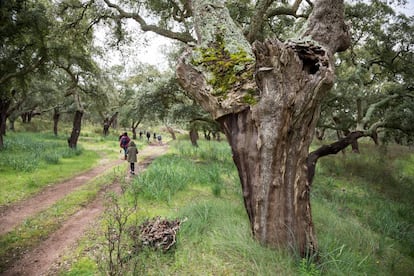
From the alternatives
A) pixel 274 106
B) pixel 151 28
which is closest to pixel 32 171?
pixel 151 28

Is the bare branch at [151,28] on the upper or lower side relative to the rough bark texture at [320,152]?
upper

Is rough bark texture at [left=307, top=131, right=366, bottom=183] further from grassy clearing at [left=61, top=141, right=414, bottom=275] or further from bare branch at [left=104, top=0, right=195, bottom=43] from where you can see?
bare branch at [left=104, top=0, right=195, bottom=43]

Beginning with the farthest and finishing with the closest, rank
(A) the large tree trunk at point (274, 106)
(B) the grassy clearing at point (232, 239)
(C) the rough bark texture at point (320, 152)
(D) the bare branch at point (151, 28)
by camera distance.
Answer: (D) the bare branch at point (151, 28), (C) the rough bark texture at point (320, 152), (B) the grassy clearing at point (232, 239), (A) the large tree trunk at point (274, 106)

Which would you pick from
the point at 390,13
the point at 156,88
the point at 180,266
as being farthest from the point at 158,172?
the point at 390,13

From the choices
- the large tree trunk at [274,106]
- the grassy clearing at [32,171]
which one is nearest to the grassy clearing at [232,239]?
the large tree trunk at [274,106]

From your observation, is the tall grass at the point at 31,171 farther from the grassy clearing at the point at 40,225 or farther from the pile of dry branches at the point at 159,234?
the pile of dry branches at the point at 159,234

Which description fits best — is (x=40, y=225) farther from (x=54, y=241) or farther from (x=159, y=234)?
(x=159, y=234)

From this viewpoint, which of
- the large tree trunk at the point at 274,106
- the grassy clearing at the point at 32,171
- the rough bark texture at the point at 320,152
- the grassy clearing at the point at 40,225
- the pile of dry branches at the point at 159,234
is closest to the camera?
the large tree trunk at the point at 274,106

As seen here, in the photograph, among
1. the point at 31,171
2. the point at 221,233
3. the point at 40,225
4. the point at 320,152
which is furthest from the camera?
the point at 31,171

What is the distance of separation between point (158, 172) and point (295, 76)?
16.5 ft

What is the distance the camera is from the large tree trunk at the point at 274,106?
2.75 meters

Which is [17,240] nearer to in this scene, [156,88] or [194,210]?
[194,210]

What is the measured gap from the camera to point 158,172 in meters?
6.85

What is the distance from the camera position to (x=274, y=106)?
2.82m
